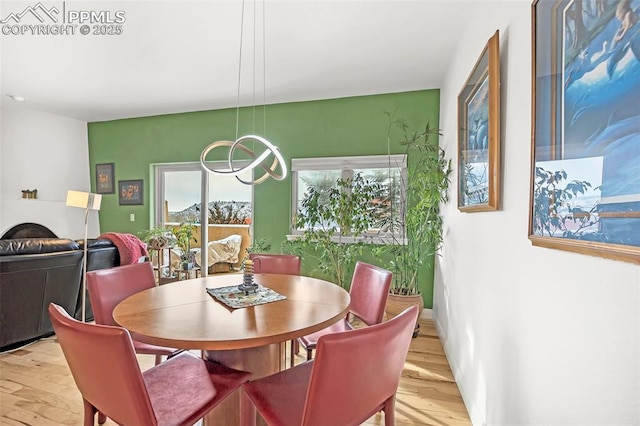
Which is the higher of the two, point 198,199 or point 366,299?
point 198,199

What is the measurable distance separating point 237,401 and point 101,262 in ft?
7.60

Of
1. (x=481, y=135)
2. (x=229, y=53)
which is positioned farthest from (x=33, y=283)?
(x=481, y=135)

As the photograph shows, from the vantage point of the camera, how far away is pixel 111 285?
174 cm

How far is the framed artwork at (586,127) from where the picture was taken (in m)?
0.61

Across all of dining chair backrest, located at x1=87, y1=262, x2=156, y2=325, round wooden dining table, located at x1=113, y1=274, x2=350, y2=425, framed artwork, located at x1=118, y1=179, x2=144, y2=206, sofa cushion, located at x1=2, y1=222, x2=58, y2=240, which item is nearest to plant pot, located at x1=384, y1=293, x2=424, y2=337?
round wooden dining table, located at x1=113, y1=274, x2=350, y2=425

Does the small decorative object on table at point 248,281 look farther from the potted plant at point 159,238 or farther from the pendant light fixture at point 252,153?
the potted plant at point 159,238

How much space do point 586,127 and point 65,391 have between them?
2.99 metres

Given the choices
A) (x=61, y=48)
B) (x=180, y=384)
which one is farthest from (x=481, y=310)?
(x=61, y=48)

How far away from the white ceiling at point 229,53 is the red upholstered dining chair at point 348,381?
2.05 metres

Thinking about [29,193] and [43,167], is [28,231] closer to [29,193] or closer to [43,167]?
[29,193]

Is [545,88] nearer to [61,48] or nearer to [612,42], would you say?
[612,42]

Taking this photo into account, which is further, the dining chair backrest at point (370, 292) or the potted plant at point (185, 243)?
the potted plant at point (185, 243)

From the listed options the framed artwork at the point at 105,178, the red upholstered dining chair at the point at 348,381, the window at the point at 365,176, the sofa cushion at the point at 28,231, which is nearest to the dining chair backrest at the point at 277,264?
the window at the point at 365,176

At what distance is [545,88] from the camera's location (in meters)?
0.95
